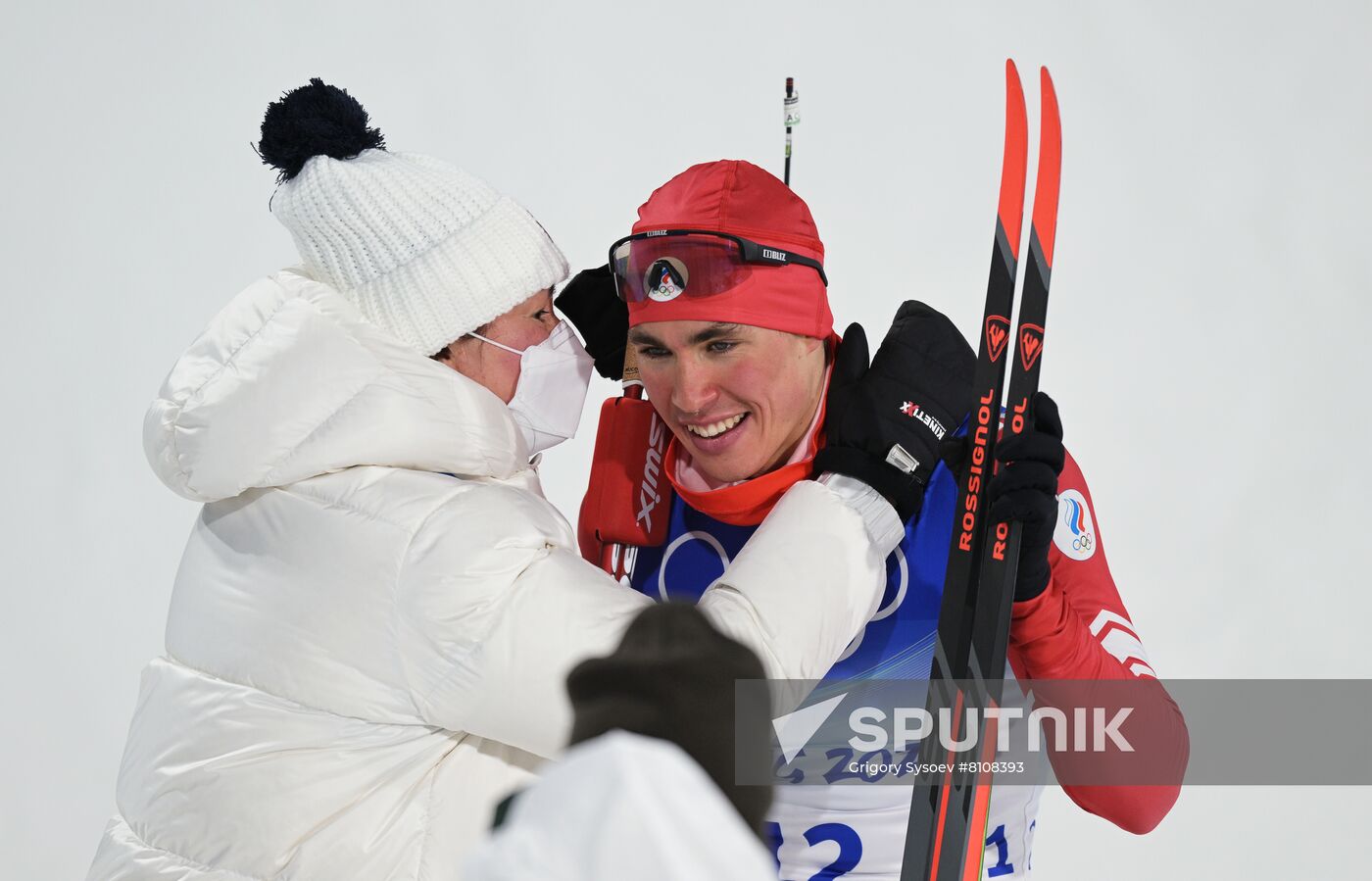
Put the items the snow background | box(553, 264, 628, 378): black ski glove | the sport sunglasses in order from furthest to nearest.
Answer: the snow background, box(553, 264, 628, 378): black ski glove, the sport sunglasses

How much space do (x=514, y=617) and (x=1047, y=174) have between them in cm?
97

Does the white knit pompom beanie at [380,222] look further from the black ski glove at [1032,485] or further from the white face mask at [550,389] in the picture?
the black ski glove at [1032,485]

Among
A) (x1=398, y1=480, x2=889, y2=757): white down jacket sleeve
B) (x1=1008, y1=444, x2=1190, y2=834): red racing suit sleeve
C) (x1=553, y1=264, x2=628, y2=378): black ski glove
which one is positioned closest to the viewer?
(x1=398, y1=480, x2=889, y2=757): white down jacket sleeve

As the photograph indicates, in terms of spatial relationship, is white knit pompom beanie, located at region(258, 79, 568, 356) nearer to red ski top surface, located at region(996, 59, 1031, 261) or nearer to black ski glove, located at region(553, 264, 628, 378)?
black ski glove, located at region(553, 264, 628, 378)

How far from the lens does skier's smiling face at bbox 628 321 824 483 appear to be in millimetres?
1937

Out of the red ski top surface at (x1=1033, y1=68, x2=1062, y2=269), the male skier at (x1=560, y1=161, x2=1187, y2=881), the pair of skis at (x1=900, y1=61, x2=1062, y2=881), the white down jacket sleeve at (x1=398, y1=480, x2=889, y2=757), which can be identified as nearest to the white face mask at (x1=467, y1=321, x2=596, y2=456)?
the male skier at (x1=560, y1=161, x2=1187, y2=881)

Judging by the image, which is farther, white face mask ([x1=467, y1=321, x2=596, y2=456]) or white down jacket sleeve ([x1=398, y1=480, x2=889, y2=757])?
white face mask ([x1=467, y1=321, x2=596, y2=456])

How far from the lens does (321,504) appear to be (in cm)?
154

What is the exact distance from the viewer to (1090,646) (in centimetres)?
182

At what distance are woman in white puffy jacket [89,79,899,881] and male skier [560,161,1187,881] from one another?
28 cm

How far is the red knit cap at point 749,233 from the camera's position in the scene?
1.92 meters

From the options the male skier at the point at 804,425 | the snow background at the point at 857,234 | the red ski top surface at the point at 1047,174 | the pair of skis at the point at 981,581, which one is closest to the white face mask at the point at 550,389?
the male skier at the point at 804,425

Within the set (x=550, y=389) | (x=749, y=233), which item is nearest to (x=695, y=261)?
(x=749, y=233)

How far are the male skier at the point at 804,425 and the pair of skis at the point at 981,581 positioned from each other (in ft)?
0.31
